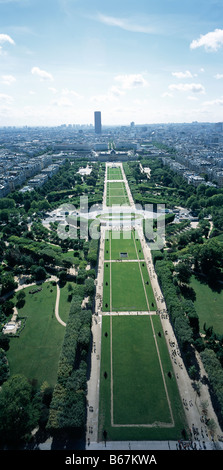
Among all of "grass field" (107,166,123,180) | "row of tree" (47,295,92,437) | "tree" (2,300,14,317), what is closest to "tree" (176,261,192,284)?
"row of tree" (47,295,92,437)

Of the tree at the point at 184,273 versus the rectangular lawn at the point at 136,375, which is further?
the tree at the point at 184,273

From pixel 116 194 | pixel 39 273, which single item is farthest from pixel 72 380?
pixel 116 194

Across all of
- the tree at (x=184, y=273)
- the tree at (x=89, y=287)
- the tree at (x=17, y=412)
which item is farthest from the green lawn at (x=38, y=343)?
the tree at (x=184, y=273)

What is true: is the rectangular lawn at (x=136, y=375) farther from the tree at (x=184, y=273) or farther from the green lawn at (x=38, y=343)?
the tree at (x=184, y=273)

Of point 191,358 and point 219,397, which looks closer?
point 219,397

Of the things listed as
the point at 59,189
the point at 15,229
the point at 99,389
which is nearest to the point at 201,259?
the point at 99,389

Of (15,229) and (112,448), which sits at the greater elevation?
(15,229)

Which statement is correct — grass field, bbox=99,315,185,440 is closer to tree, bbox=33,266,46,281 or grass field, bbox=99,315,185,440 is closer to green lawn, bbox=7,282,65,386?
green lawn, bbox=7,282,65,386
